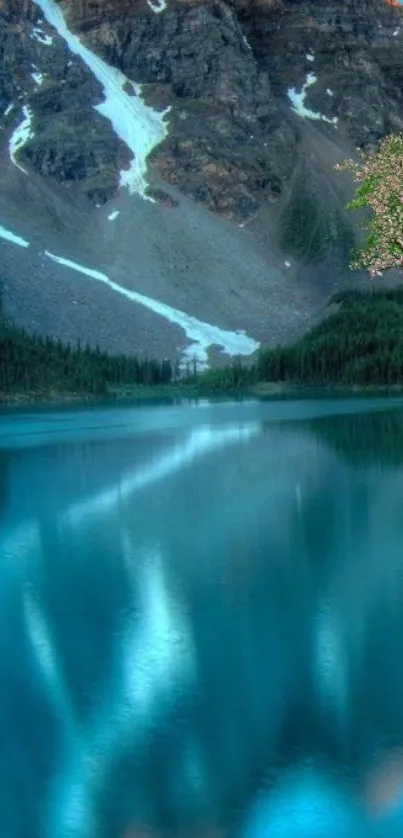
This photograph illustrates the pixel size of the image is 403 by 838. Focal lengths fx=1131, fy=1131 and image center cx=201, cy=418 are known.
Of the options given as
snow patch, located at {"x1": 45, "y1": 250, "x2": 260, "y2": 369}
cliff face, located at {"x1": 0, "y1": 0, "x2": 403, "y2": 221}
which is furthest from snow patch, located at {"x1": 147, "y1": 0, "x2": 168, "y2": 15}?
snow patch, located at {"x1": 45, "y1": 250, "x2": 260, "y2": 369}

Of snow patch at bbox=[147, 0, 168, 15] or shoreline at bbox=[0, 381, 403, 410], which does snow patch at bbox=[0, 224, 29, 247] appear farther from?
snow patch at bbox=[147, 0, 168, 15]

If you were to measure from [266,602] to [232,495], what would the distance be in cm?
691

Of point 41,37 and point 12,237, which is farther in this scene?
point 41,37

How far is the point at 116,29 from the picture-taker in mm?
168000

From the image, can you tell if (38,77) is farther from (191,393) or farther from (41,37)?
(191,393)

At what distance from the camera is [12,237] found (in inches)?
4975

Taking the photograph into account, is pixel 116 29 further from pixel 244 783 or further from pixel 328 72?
pixel 244 783

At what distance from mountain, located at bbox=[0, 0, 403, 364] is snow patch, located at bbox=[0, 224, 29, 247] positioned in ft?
1.55

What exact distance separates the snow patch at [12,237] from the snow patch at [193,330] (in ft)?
8.88

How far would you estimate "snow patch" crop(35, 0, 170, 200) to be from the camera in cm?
15316

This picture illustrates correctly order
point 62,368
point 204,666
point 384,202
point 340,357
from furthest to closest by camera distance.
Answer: point 340,357 < point 62,368 < point 384,202 < point 204,666

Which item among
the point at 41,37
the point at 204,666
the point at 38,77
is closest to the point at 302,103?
the point at 41,37

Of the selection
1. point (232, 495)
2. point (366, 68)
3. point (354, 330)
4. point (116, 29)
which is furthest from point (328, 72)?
point (232, 495)

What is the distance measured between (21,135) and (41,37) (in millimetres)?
20975
